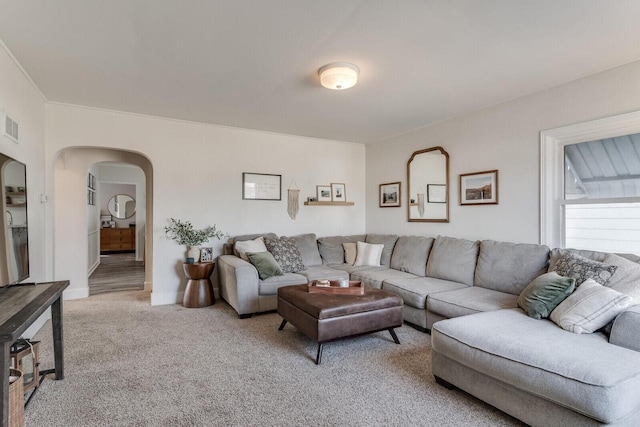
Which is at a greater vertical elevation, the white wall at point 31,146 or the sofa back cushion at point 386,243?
the white wall at point 31,146

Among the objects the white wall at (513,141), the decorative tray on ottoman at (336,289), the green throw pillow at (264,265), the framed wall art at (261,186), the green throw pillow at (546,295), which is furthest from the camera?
the framed wall art at (261,186)

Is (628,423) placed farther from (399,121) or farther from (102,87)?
(102,87)

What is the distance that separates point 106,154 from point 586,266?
570 cm

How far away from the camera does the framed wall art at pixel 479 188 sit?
12.0ft

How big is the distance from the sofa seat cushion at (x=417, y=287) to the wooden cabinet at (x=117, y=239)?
907 centimetres

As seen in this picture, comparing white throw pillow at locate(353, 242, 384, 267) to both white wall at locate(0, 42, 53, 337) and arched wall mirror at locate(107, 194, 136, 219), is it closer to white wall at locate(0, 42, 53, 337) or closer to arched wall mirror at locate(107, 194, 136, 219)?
white wall at locate(0, 42, 53, 337)

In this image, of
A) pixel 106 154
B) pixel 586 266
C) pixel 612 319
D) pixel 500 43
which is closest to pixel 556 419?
pixel 612 319

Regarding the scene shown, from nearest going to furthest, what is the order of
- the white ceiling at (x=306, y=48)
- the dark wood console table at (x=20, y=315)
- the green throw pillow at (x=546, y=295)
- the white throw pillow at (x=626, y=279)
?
the dark wood console table at (x=20, y=315) → the white ceiling at (x=306, y=48) → the white throw pillow at (x=626, y=279) → the green throw pillow at (x=546, y=295)

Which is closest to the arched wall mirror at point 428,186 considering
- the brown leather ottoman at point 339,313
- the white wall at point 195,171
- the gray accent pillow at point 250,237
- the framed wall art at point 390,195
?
the framed wall art at point 390,195

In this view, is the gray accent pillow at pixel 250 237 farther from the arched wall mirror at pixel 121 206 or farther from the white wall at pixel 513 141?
the arched wall mirror at pixel 121 206

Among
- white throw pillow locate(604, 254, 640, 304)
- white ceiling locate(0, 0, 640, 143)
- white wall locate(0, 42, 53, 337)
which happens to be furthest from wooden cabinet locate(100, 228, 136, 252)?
white throw pillow locate(604, 254, 640, 304)

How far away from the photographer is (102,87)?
3186mm

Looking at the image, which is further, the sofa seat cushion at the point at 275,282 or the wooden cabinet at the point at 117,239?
the wooden cabinet at the point at 117,239

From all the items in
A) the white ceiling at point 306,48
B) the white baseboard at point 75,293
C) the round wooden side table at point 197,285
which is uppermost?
the white ceiling at point 306,48
